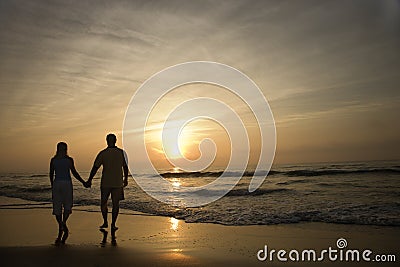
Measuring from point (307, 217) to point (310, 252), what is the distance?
4.07 metres

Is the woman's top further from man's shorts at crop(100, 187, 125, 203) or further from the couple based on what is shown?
man's shorts at crop(100, 187, 125, 203)

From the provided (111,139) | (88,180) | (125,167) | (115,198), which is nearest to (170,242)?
(115,198)

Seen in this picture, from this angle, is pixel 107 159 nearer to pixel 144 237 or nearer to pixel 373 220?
pixel 144 237

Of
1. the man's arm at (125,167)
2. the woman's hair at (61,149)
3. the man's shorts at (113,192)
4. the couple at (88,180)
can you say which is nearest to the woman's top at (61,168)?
the couple at (88,180)

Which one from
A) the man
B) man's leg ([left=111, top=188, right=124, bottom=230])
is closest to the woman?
the man

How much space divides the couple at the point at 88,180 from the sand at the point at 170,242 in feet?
1.77

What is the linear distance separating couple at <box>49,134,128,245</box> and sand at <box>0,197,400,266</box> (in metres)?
0.54

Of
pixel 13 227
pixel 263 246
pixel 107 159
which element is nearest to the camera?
pixel 263 246

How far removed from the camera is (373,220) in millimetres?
9461

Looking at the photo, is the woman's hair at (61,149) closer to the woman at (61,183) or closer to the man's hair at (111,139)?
the woman at (61,183)

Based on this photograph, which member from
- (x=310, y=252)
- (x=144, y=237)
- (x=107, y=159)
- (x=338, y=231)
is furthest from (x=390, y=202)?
(x=107, y=159)

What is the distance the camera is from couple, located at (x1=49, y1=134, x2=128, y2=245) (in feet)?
22.6

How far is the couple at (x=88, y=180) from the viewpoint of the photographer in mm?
6891

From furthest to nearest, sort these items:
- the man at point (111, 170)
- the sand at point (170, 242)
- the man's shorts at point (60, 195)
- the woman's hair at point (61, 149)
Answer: the man at point (111, 170)
the woman's hair at point (61, 149)
the man's shorts at point (60, 195)
the sand at point (170, 242)
